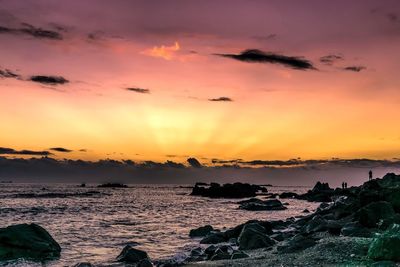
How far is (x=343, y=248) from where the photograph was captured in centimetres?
1536

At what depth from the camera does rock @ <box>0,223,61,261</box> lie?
2244 cm

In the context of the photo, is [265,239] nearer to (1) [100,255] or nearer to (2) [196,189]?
(1) [100,255]

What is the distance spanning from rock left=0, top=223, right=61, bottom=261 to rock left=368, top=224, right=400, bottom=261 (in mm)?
17585

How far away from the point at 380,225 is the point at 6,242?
2054cm

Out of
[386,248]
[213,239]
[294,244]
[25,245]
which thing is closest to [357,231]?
[294,244]

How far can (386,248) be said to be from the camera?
12.7 meters

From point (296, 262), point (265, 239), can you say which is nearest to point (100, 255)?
point (265, 239)

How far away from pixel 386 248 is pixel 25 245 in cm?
1937

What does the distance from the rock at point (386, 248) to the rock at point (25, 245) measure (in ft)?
57.7

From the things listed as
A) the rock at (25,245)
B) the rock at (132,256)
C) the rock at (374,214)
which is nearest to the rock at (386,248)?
the rock at (374,214)

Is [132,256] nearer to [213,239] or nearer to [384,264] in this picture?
[213,239]

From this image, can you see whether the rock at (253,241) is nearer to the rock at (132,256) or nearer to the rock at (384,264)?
the rock at (132,256)

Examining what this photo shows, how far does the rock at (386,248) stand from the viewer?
12.5m

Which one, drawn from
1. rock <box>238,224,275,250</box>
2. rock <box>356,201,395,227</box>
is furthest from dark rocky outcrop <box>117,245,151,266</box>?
rock <box>356,201,395,227</box>
